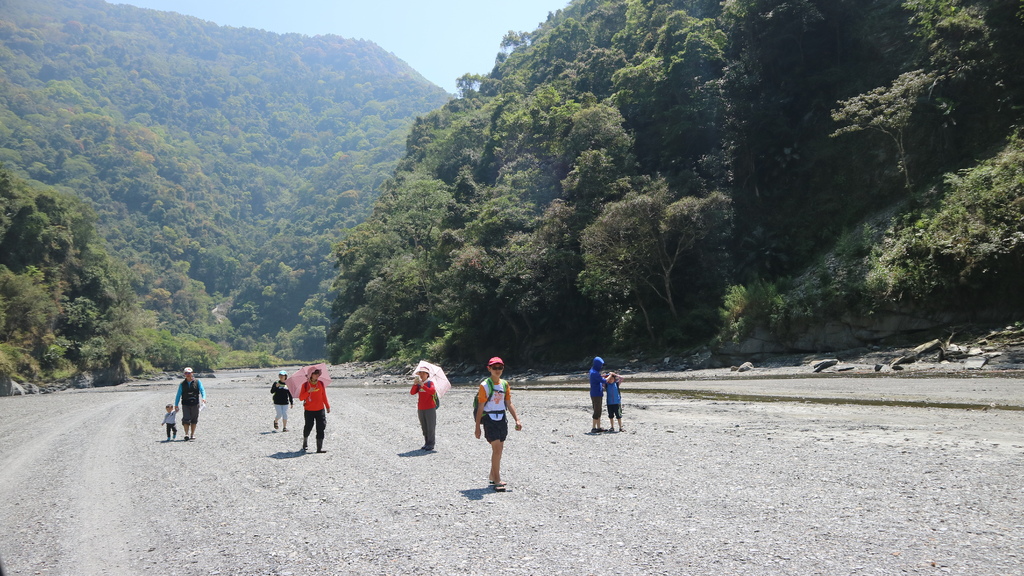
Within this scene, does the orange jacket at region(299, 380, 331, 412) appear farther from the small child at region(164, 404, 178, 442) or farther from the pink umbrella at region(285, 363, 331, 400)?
the small child at region(164, 404, 178, 442)

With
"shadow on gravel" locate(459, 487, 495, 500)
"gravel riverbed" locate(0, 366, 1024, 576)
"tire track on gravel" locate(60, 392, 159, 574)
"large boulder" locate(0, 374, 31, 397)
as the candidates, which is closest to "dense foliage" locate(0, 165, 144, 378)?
"large boulder" locate(0, 374, 31, 397)

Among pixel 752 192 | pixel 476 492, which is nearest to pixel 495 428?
pixel 476 492

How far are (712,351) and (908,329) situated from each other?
30.9 ft

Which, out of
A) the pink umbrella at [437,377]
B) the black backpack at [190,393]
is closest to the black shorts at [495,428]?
the pink umbrella at [437,377]

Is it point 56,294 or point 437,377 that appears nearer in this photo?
point 437,377

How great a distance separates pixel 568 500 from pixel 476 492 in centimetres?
151

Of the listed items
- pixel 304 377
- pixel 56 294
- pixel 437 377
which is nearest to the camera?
pixel 437 377

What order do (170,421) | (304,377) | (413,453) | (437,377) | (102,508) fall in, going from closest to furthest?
1. (102,508)
2. (437,377)
3. (413,453)
4. (304,377)
5. (170,421)

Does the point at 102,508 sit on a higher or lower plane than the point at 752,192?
lower

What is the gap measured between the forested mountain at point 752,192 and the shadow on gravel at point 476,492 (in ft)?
78.3

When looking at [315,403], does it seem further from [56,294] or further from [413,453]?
[56,294]

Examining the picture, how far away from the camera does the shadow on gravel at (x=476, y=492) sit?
29.7 feet

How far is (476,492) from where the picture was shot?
9.35 m

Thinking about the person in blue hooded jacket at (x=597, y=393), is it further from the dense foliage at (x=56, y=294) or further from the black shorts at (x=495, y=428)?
the dense foliage at (x=56, y=294)
